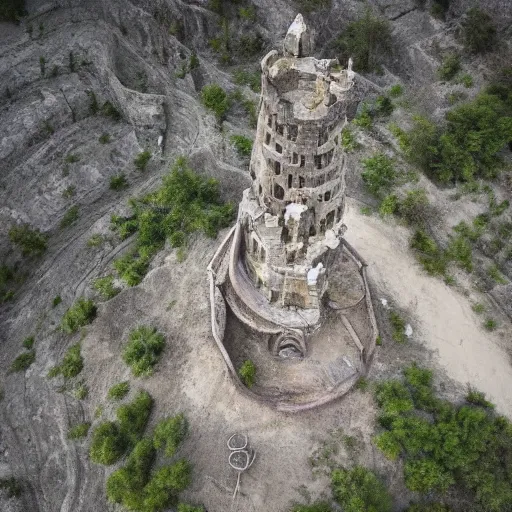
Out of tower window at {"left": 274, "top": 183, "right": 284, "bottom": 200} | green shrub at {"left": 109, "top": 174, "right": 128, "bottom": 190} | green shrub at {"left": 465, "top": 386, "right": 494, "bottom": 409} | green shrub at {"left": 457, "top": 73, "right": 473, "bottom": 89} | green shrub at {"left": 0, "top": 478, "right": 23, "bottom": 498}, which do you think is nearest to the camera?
tower window at {"left": 274, "top": 183, "right": 284, "bottom": 200}

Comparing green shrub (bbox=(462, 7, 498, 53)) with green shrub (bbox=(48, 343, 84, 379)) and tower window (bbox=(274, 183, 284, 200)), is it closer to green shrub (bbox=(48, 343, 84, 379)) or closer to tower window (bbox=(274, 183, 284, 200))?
tower window (bbox=(274, 183, 284, 200))

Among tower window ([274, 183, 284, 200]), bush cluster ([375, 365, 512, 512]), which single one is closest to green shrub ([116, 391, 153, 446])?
bush cluster ([375, 365, 512, 512])

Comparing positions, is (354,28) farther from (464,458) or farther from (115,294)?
(464,458)

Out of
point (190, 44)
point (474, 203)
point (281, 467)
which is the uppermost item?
point (190, 44)

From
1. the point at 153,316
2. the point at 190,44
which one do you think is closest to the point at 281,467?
the point at 153,316

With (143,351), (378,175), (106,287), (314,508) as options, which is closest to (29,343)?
(106,287)

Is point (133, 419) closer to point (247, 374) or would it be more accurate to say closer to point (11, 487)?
point (247, 374)

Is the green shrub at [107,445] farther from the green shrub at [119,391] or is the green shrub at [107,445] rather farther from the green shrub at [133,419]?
the green shrub at [119,391]
